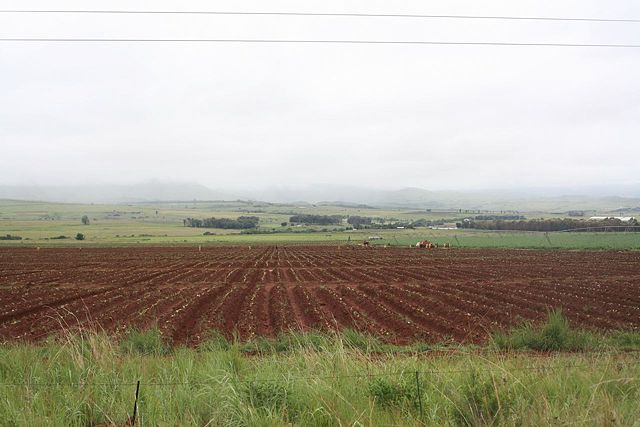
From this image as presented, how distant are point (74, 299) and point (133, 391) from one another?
58.1ft

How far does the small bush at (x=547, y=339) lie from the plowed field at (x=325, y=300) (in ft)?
3.02

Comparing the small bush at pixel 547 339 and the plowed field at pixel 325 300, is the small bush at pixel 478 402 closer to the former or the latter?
the small bush at pixel 547 339

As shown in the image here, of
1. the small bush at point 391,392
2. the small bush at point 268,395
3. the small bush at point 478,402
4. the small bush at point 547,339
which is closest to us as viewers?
the small bush at point 478,402

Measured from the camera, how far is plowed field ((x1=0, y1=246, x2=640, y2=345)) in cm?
1348

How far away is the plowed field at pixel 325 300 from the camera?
13.5m

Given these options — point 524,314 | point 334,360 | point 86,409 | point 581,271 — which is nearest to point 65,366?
point 86,409

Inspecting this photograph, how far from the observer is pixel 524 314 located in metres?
14.7

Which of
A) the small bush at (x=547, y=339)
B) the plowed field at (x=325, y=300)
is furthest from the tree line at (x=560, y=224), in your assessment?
the small bush at (x=547, y=339)

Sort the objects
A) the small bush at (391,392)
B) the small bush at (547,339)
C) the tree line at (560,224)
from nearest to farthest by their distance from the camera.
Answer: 1. the small bush at (391,392)
2. the small bush at (547,339)
3. the tree line at (560,224)

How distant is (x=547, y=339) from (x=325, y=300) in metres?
10.2

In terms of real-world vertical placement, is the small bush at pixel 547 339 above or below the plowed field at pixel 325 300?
above

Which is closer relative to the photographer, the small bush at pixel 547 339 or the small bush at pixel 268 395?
the small bush at pixel 268 395

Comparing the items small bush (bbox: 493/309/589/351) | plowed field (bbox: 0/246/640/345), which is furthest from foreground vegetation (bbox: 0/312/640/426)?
plowed field (bbox: 0/246/640/345)

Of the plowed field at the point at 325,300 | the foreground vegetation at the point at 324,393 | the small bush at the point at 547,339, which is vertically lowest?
the plowed field at the point at 325,300
